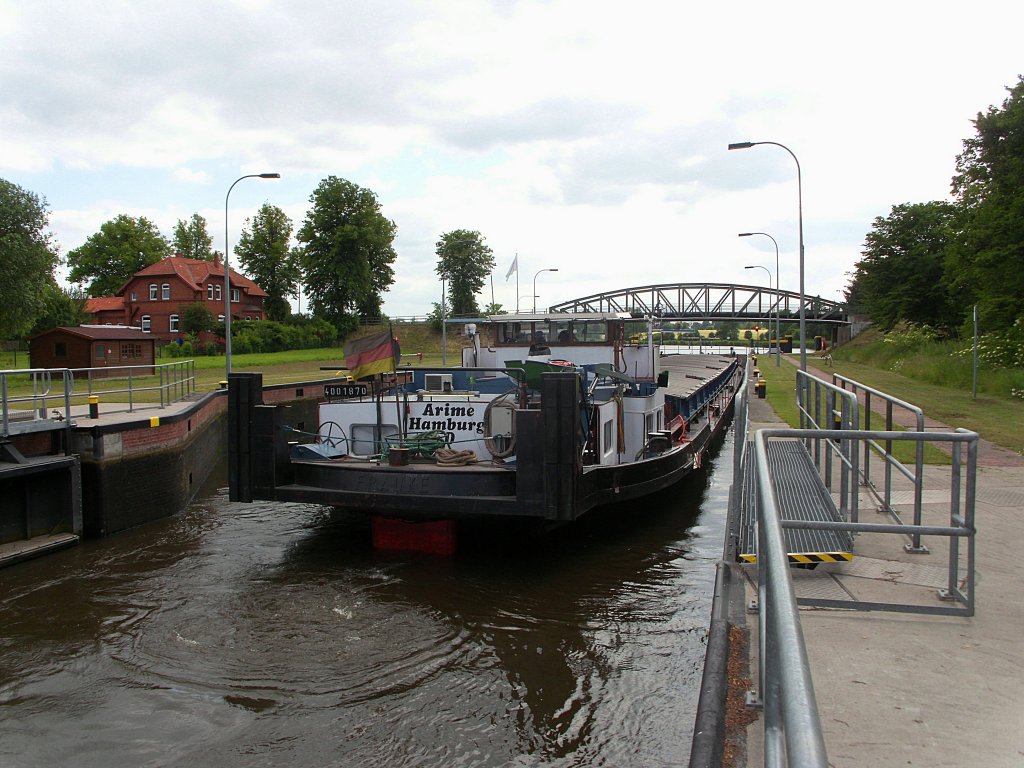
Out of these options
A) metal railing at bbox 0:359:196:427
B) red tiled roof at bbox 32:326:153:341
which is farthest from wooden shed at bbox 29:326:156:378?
metal railing at bbox 0:359:196:427

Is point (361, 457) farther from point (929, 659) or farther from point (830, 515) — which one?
point (929, 659)

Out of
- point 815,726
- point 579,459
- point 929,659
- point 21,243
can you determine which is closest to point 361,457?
point 579,459

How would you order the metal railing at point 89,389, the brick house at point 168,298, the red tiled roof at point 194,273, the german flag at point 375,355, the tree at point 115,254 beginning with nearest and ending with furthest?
the german flag at point 375,355 < the metal railing at point 89,389 < the brick house at point 168,298 < the red tiled roof at point 194,273 < the tree at point 115,254

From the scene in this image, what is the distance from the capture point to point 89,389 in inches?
591

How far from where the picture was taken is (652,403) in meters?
14.0

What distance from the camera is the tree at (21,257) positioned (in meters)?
37.5

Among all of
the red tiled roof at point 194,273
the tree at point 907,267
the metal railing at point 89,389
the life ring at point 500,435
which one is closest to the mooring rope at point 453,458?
the life ring at point 500,435

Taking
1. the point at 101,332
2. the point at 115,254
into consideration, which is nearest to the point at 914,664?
the point at 101,332

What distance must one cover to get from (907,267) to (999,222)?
33.2 meters

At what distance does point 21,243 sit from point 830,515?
4089 centimetres

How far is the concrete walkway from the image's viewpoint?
3982 millimetres

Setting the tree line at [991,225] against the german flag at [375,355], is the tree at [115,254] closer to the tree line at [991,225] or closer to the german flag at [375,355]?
the tree line at [991,225]

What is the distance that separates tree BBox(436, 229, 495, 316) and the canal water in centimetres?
7567

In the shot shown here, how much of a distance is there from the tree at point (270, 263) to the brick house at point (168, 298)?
3776 millimetres
